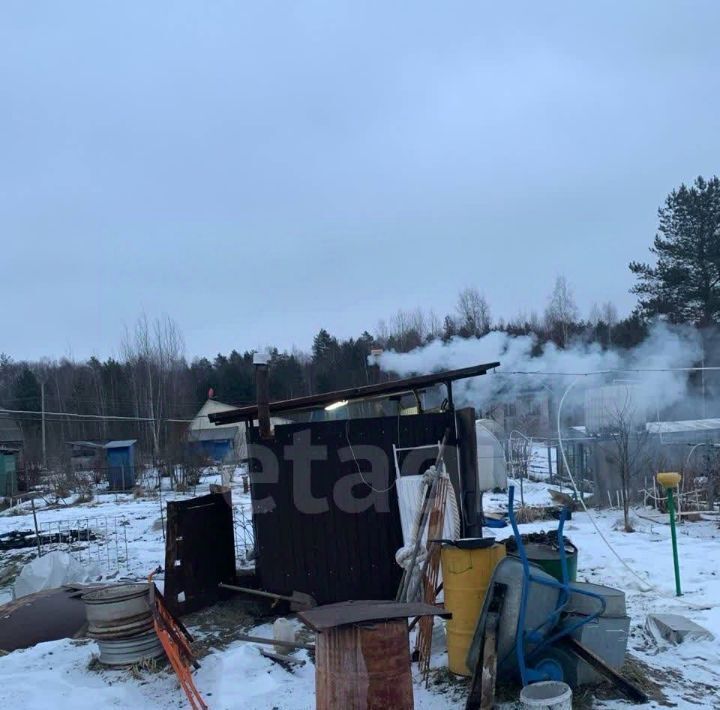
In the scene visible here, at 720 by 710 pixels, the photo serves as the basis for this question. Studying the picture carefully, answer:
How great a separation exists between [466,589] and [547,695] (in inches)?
38.9

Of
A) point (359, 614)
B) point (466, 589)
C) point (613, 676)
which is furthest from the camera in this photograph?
point (466, 589)

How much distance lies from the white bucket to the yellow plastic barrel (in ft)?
2.42

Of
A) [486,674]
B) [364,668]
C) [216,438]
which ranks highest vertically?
[364,668]

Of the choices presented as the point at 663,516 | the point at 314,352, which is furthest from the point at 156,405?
the point at 663,516

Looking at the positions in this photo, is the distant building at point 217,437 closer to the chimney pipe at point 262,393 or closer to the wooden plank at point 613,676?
the chimney pipe at point 262,393

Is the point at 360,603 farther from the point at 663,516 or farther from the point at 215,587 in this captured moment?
the point at 663,516

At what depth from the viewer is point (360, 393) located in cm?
761

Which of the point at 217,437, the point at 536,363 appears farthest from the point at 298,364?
the point at 536,363

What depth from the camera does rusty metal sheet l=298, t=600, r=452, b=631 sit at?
392 centimetres

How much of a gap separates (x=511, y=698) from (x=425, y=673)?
798 millimetres

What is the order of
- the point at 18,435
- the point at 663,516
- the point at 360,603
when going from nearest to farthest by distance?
1. the point at 360,603
2. the point at 663,516
3. the point at 18,435

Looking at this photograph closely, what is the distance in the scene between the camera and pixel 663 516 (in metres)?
12.7

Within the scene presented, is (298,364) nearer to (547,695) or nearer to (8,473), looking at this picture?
(8,473)

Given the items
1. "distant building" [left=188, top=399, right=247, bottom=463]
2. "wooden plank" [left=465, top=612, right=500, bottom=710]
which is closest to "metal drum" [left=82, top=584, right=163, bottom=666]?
"wooden plank" [left=465, top=612, right=500, bottom=710]
